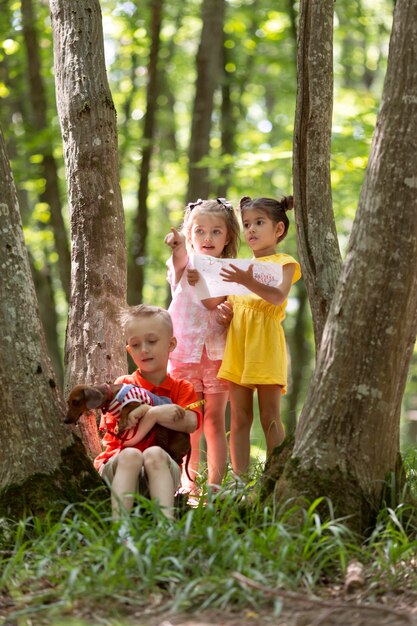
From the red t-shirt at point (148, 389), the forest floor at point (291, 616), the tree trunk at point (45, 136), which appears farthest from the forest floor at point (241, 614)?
the tree trunk at point (45, 136)

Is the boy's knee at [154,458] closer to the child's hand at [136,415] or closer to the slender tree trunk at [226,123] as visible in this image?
the child's hand at [136,415]

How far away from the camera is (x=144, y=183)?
11.1m

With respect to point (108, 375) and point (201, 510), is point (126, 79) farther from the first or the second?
point (201, 510)

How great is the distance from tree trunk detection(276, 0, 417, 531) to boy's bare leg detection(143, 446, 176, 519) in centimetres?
53

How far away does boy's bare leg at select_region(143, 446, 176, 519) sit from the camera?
3.81 meters

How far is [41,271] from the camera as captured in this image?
1459 cm

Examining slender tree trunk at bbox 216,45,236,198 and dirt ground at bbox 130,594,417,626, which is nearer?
dirt ground at bbox 130,594,417,626

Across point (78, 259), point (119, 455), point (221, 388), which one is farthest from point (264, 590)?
point (78, 259)

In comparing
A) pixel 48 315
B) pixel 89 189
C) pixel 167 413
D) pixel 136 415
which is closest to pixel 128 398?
pixel 136 415

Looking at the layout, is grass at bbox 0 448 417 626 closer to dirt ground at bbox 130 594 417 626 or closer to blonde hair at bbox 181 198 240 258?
dirt ground at bbox 130 594 417 626

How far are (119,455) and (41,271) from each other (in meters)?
11.1

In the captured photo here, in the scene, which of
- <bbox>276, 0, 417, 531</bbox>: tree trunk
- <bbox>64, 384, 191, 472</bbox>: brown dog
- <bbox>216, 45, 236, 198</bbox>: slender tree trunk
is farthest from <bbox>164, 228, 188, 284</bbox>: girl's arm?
<bbox>216, 45, 236, 198</bbox>: slender tree trunk

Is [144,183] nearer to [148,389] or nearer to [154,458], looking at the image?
[148,389]

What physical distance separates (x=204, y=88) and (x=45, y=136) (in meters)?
2.24
